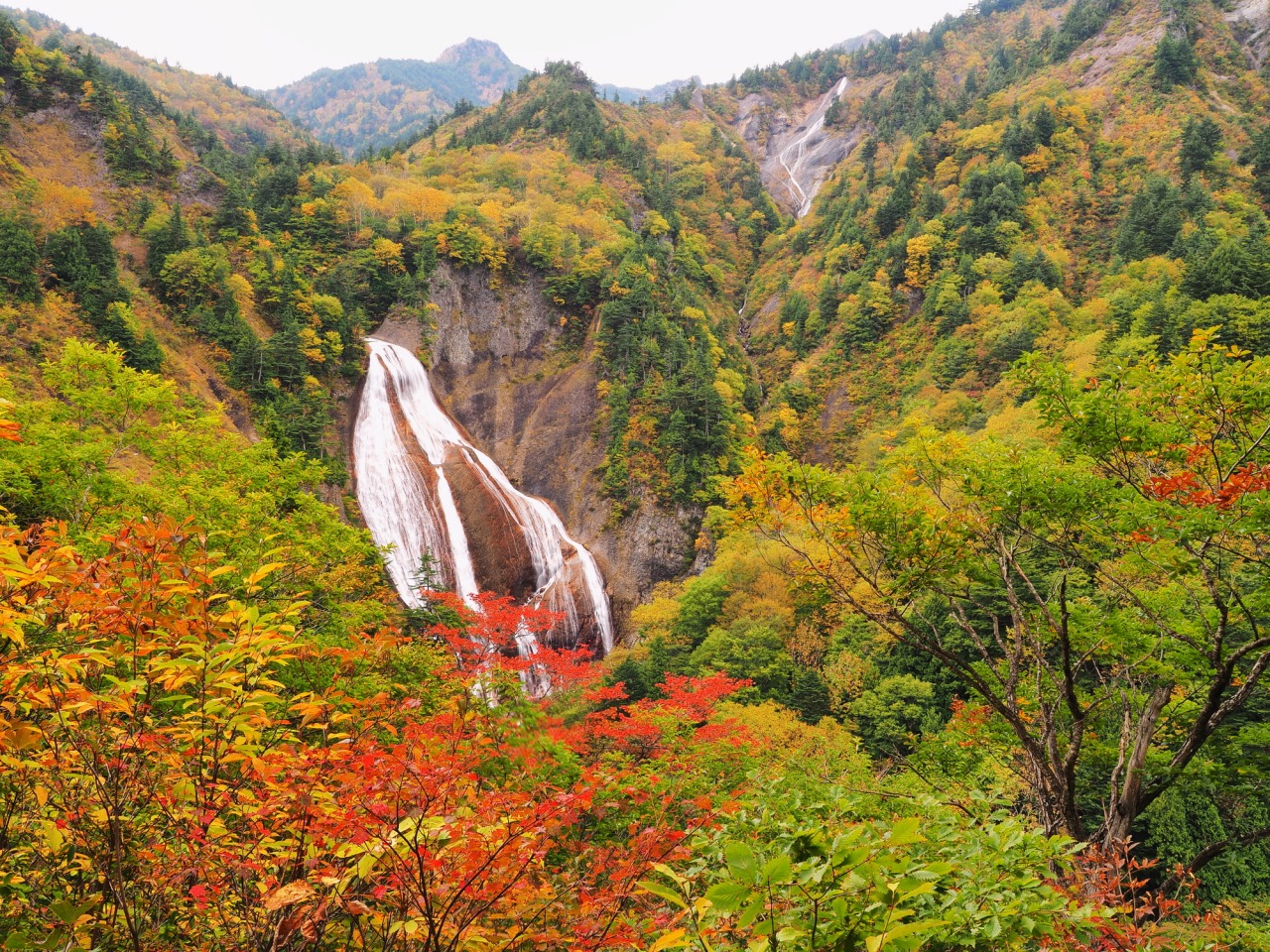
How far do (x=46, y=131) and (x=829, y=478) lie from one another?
134ft

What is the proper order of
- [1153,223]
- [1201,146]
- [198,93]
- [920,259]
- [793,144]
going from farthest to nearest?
[793,144] → [198,93] → [920,259] → [1201,146] → [1153,223]

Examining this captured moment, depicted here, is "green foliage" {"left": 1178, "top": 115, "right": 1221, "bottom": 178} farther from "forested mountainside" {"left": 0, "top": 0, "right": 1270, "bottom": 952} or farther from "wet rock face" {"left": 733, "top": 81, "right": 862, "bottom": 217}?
"wet rock face" {"left": 733, "top": 81, "right": 862, "bottom": 217}

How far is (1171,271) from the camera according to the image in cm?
3005

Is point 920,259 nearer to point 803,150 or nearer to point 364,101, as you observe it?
point 803,150

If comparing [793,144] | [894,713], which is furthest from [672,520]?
[793,144]

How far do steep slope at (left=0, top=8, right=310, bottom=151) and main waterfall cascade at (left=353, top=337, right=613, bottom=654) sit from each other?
63642 millimetres

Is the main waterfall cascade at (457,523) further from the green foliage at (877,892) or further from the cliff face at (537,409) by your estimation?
the green foliage at (877,892)

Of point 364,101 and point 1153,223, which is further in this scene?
point 364,101

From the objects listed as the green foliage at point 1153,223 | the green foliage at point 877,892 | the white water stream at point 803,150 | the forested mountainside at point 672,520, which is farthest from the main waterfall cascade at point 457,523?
the white water stream at point 803,150

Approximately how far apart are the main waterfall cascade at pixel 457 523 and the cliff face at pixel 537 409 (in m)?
1.67

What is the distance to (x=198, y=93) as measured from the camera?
86.1 metres

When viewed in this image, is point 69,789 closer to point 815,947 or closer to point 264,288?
point 815,947

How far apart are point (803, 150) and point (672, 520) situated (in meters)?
73.3

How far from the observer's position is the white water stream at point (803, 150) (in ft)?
254
